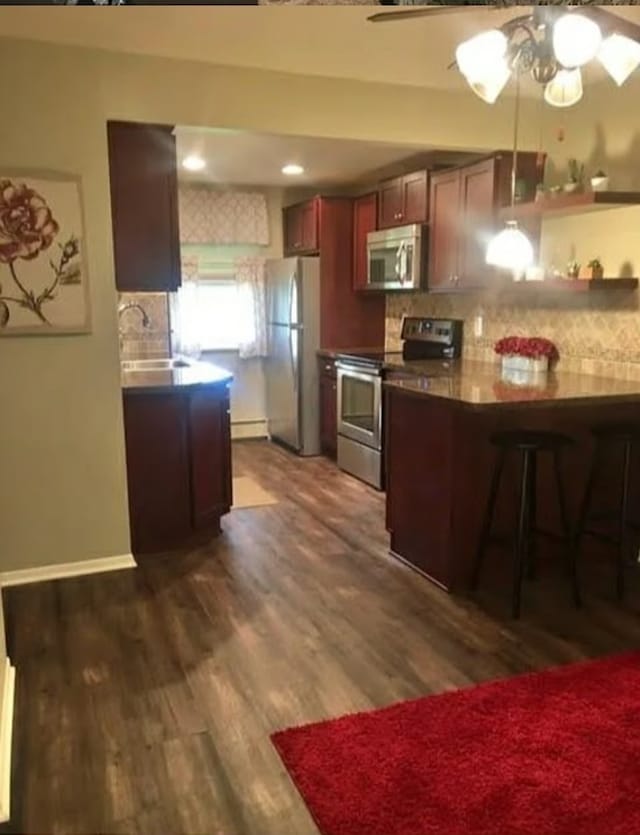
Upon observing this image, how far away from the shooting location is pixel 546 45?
2.25 m

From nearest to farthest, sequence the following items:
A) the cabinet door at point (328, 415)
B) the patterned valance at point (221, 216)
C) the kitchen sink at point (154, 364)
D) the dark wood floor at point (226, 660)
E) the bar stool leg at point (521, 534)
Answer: the dark wood floor at point (226, 660) < the bar stool leg at point (521, 534) < the kitchen sink at point (154, 364) < the cabinet door at point (328, 415) < the patterned valance at point (221, 216)

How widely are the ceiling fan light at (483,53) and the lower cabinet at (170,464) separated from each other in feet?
7.20

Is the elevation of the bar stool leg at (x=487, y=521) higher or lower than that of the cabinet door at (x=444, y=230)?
lower

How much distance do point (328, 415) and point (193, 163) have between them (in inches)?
90.0

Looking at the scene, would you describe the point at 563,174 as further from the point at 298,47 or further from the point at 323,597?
the point at 323,597

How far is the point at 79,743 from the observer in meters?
2.21

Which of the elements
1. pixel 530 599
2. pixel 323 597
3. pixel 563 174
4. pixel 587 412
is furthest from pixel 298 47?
pixel 530 599

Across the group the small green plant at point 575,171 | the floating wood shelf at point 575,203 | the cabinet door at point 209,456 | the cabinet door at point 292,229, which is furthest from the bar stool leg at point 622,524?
the cabinet door at point 292,229

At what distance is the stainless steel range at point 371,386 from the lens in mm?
5098

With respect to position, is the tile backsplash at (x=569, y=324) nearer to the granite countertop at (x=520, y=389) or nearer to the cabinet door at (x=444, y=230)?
the granite countertop at (x=520, y=389)

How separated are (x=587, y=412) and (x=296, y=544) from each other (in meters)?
1.75

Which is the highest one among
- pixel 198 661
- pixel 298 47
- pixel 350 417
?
pixel 298 47

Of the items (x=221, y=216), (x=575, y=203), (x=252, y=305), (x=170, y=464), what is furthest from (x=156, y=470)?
(x=221, y=216)

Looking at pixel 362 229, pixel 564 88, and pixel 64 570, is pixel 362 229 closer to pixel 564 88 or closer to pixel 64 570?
pixel 564 88
